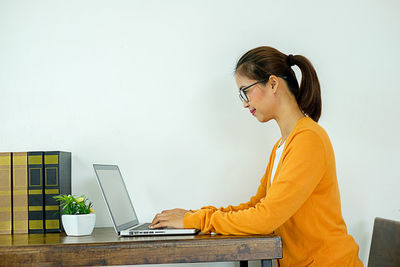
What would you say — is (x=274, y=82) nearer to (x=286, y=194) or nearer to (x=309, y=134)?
(x=309, y=134)

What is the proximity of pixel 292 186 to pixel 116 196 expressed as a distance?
650mm

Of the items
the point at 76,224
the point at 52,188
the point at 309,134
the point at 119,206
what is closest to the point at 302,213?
the point at 309,134

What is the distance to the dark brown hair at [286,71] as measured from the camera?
60.3 inches

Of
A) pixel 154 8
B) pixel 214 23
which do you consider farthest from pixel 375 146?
pixel 154 8

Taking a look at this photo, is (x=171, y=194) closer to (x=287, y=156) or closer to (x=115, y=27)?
(x=287, y=156)

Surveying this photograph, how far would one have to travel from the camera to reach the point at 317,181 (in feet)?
4.54

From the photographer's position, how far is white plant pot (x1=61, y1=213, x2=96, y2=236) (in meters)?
1.51

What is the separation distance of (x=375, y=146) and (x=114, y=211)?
1.16 meters

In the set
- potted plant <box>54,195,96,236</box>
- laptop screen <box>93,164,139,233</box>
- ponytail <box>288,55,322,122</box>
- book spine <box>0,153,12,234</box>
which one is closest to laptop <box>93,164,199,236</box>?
laptop screen <box>93,164,139,233</box>

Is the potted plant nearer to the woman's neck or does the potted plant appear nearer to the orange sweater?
the orange sweater

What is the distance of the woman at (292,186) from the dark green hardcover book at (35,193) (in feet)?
1.53

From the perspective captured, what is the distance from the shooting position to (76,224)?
151cm

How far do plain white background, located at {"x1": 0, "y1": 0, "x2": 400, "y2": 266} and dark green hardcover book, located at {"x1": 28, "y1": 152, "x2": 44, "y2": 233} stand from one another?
8.4 inches

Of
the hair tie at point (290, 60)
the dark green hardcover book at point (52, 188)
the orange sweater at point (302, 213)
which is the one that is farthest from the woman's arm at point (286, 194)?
the dark green hardcover book at point (52, 188)
